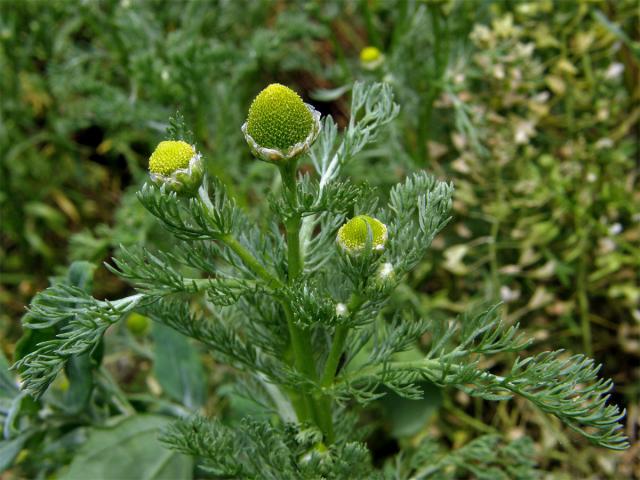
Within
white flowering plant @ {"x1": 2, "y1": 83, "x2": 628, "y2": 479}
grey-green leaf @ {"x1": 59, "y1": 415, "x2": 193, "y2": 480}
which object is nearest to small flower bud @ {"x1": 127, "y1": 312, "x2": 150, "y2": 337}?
grey-green leaf @ {"x1": 59, "y1": 415, "x2": 193, "y2": 480}

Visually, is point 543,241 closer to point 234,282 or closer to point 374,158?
point 374,158

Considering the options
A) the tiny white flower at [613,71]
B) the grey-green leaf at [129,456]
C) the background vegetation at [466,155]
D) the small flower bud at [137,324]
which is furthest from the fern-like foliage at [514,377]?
the tiny white flower at [613,71]

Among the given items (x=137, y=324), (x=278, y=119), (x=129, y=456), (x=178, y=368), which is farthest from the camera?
(x=137, y=324)

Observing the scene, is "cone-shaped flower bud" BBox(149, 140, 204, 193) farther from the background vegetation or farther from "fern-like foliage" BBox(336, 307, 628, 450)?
the background vegetation

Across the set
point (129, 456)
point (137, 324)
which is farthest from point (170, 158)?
point (137, 324)

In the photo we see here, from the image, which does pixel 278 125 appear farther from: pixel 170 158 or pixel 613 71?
pixel 613 71
